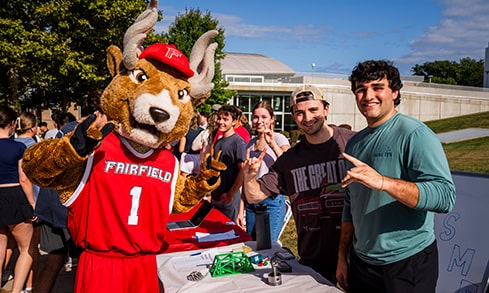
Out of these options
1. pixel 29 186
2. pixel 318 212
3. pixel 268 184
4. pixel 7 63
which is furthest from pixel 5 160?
pixel 7 63

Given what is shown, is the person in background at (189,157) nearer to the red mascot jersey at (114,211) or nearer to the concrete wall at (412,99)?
the red mascot jersey at (114,211)

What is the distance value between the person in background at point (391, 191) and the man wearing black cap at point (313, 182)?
1.28 feet

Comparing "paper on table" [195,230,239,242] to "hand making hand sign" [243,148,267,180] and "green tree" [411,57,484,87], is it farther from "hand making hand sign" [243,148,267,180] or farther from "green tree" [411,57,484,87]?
"green tree" [411,57,484,87]

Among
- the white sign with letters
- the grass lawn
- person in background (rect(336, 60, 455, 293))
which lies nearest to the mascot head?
person in background (rect(336, 60, 455, 293))

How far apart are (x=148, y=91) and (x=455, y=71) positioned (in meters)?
84.2

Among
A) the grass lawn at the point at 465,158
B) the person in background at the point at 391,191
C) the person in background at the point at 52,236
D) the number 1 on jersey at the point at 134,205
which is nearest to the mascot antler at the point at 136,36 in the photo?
the number 1 on jersey at the point at 134,205

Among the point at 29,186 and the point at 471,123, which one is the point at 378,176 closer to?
the point at 29,186

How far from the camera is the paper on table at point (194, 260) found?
117 inches

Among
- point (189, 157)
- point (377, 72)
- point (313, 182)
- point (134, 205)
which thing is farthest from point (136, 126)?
point (189, 157)

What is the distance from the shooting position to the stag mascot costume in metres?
2.38

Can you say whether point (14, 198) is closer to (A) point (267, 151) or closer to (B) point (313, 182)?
(A) point (267, 151)

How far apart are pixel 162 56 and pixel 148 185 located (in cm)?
82

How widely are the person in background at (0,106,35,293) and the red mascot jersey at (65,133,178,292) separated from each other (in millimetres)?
2124

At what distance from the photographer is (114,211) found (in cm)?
241
